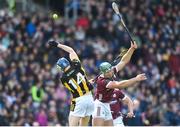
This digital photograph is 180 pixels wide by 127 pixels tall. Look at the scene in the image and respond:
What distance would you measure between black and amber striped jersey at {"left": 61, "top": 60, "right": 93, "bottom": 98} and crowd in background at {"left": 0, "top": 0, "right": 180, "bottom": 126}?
5.13 metres

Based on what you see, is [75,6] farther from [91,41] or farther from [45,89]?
[45,89]

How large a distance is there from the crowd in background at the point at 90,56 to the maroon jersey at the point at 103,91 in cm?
526

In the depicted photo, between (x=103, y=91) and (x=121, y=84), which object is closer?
(x=121, y=84)

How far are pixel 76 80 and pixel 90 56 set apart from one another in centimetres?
962

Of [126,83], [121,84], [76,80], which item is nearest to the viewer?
[126,83]

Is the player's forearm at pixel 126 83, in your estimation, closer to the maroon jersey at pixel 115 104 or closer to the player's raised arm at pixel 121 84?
the player's raised arm at pixel 121 84

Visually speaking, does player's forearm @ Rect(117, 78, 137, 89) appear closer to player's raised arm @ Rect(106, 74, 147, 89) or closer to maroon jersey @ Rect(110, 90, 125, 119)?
player's raised arm @ Rect(106, 74, 147, 89)

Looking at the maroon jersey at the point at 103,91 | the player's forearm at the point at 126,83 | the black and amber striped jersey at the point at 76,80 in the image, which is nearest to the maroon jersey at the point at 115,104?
the maroon jersey at the point at 103,91

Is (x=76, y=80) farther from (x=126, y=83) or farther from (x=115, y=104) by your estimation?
(x=126, y=83)

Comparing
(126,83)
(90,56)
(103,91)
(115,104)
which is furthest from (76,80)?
(90,56)

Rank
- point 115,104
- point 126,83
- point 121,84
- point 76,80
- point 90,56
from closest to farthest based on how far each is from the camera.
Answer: point 126,83 → point 121,84 → point 76,80 → point 115,104 → point 90,56

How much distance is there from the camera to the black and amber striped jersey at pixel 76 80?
66.6 ft

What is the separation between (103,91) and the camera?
66.7 ft

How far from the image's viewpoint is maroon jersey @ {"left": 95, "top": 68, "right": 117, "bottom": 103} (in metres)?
20.1
